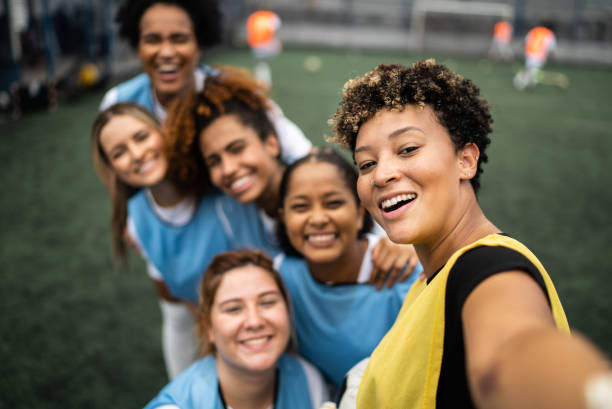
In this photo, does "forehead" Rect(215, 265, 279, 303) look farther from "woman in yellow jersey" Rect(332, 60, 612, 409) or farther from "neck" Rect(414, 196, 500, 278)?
"neck" Rect(414, 196, 500, 278)

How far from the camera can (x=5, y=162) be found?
5.82 metres

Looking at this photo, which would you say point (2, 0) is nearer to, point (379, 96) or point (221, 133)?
point (221, 133)

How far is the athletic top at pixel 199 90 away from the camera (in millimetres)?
2338

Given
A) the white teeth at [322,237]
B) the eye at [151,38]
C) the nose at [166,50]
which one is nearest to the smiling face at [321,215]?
the white teeth at [322,237]

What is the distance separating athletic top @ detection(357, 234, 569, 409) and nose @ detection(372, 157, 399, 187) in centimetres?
21

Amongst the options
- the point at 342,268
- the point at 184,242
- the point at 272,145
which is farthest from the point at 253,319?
the point at 272,145

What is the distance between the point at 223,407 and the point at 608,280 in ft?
10.9

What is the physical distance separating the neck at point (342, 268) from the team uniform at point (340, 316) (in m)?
0.02

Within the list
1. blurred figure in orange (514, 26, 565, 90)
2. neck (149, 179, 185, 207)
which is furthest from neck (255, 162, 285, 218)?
blurred figure in orange (514, 26, 565, 90)

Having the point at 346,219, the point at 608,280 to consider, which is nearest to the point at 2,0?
the point at 346,219

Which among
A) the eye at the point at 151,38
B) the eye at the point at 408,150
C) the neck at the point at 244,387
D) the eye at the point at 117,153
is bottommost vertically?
the neck at the point at 244,387

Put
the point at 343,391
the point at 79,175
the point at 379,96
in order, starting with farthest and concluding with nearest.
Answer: the point at 79,175 < the point at 343,391 < the point at 379,96

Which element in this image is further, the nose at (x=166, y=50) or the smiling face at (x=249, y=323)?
the nose at (x=166, y=50)

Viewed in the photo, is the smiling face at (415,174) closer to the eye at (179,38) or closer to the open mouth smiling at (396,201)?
the open mouth smiling at (396,201)
